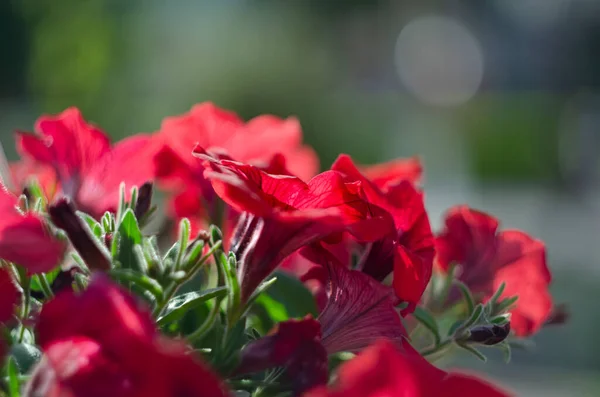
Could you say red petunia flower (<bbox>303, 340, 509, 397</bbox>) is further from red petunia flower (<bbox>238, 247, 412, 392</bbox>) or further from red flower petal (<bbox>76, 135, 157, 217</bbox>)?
red flower petal (<bbox>76, 135, 157, 217</bbox>)

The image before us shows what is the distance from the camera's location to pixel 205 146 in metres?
0.75

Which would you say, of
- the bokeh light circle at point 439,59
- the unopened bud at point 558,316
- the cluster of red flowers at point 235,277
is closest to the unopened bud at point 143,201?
the cluster of red flowers at point 235,277

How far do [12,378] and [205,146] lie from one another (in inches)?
14.6

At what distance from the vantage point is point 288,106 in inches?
307

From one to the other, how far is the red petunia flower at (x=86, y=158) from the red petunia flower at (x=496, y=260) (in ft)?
0.78

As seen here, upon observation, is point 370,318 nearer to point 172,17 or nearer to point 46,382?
point 46,382

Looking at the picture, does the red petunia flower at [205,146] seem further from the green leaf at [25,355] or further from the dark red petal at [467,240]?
the green leaf at [25,355]

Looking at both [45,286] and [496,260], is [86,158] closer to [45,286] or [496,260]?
[45,286]

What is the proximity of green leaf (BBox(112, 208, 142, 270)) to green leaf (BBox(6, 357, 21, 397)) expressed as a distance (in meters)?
0.10

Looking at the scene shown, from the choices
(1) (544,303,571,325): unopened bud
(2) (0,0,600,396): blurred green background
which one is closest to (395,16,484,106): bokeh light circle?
(2) (0,0,600,396): blurred green background

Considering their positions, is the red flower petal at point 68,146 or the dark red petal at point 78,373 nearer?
the dark red petal at point 78,373

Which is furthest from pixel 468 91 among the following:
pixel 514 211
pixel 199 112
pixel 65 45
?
pixel 199 112

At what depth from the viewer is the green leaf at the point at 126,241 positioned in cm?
50

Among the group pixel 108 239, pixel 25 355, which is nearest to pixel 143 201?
pixel 108 239
